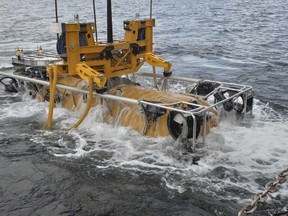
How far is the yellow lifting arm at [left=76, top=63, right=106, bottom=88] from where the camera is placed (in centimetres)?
884

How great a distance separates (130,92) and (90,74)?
138cm

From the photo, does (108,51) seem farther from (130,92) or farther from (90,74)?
(130,92)

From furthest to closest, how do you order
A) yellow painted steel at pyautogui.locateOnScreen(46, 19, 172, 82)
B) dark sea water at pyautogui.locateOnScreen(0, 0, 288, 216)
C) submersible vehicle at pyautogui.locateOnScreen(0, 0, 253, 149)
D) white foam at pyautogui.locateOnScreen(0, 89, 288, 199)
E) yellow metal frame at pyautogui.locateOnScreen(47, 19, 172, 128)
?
1. yellow painted steel at pyautogui.locateOnScreen(46, 19, 172, 82)
2. yellow metal frame at pyautogui.locateOnScreen(47, 19, 172, 128)
3. submersible vehicle at pyautogui.locateOnScreen(0, 0, 253, 149)
4. white foam at pyautogui.locateOnScreen(0, 89, 288, 199)
5. dark sea water at pyautogui.locateOnScreen(0, 0, 288, 216)

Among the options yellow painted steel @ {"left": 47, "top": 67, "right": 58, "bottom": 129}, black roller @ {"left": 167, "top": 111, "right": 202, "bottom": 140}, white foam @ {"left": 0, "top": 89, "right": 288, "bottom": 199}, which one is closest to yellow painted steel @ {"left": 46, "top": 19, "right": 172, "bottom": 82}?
yellow painted steel @ {"left": 47, "top": 67, "right": 58, "bottom": 129}

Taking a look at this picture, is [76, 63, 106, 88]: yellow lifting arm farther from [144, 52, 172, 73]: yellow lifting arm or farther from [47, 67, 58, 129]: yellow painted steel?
[144, 52, 172, 73]: yellow lifting arm

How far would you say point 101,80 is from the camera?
8.85 meters

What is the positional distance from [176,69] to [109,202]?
1226 centimetres

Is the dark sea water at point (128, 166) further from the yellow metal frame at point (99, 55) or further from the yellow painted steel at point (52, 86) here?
the yellow metal frame at point (99, 55)

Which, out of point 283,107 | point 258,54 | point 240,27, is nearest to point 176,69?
point 258,54

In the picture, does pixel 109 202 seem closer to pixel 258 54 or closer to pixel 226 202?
pixel 226 202

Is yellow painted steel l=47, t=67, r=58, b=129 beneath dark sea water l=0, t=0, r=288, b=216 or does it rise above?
above

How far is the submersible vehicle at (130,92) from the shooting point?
8.38 metres

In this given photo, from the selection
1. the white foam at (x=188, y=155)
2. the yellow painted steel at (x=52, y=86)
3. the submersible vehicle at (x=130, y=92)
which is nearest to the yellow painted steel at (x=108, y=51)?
the submersible vehicle at (x=130, y=92)

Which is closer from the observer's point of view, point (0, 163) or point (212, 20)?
point (0, 163)
